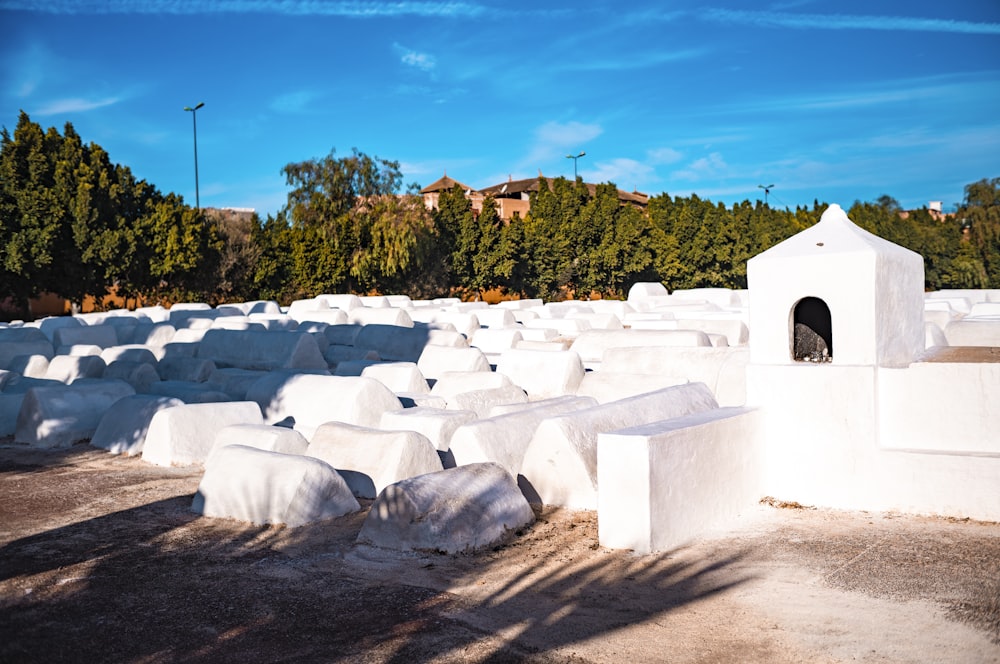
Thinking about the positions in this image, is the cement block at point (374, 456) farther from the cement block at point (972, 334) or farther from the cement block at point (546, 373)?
the cement block at point (972, 334)

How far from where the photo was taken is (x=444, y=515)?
6645mm

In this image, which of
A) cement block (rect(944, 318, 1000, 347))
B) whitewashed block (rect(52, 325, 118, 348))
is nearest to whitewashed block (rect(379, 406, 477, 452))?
cement block (rect(944, 318, 1000, 347))

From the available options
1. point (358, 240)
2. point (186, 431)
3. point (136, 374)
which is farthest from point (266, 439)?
point (358, 240)

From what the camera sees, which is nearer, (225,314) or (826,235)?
(826,235)

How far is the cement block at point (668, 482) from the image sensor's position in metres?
6.33

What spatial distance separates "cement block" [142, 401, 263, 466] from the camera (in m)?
10.2

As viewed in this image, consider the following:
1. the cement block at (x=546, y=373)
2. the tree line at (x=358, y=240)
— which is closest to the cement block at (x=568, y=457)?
the cement block at (x=546, y=373)

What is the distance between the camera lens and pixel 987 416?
23.3 ft

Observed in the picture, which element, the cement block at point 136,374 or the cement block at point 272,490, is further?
the cement block at point 136,374

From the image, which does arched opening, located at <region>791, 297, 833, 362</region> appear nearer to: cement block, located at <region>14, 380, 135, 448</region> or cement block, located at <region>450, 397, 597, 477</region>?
cement block, located at <region>450, 397, 597, 477</region>

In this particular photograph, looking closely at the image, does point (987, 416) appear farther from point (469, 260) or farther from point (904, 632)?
point (469, 260)

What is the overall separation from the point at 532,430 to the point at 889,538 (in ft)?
11.7

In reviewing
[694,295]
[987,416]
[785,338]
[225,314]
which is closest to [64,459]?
[785,338]

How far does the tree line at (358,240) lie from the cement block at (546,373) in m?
22.9
